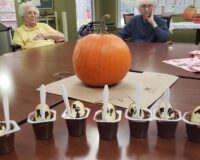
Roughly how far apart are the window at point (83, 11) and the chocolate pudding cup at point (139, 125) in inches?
198

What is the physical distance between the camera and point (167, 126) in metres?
0.58

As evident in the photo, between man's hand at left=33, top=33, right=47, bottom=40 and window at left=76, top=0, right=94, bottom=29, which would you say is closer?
man's hand at left=33, top=33, right=47, bottom=40

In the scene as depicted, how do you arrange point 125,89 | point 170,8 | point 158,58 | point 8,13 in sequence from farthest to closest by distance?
point 170,8 → point 8,13 → point 158,58 → point 125,89

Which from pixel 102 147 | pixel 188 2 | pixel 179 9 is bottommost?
pixel 102 147

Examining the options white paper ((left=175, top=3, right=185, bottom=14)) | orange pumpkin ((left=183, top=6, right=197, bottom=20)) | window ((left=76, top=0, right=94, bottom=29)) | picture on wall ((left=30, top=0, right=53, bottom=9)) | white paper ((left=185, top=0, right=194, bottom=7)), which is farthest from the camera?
window ((left=76, top=0, right=94, bottom=29))

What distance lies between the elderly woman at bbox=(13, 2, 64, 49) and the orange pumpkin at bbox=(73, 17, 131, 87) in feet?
5.44

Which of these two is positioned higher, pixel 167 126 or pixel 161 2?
pixel 161 2

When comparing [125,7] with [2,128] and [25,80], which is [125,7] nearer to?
[25,80]

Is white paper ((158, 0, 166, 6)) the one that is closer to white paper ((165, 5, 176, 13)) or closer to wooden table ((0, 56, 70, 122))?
white paper ((165, 5, 176, 13))

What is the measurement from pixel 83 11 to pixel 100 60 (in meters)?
4.97

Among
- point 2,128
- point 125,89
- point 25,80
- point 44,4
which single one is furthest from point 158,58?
point 44,4

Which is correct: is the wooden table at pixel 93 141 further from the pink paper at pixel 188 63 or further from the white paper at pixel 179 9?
the white paper at pixel 179 9

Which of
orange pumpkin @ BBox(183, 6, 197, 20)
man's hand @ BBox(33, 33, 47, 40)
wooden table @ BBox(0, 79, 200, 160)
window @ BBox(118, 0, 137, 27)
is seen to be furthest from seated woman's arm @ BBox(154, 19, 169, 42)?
window @ BBox(118, 0, 137, 27)

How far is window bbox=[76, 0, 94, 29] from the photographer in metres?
5.48
